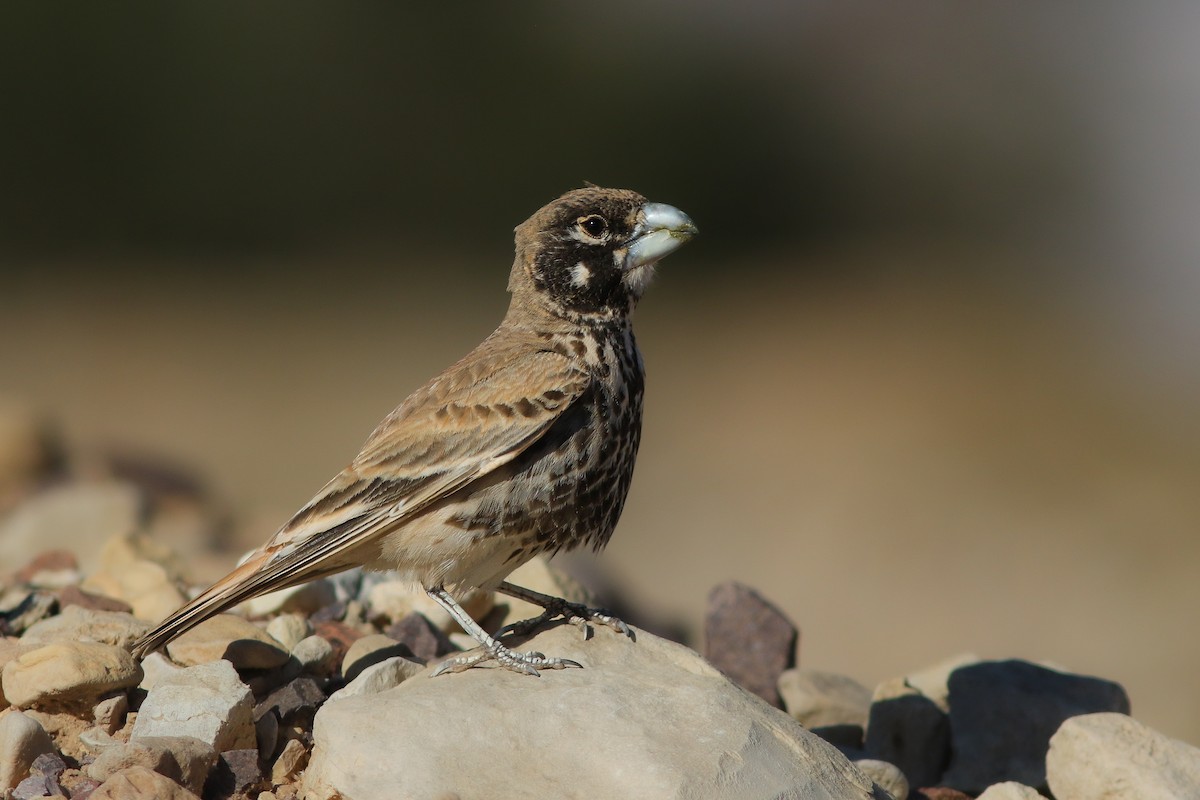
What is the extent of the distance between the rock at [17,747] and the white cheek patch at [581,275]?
271cm

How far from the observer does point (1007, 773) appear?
5742 mm

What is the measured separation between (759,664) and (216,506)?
6448mm

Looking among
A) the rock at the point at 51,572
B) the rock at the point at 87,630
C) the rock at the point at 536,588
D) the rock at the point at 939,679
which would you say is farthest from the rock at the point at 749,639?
the rock at the point at 51,572

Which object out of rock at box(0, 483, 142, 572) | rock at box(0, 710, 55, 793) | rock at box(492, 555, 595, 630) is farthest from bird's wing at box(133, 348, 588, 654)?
rock at box(0, 483, 142, 572)

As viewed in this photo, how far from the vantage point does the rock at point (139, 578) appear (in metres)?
5.97

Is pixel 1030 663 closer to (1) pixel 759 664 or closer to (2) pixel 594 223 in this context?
(1) pixel 759 664

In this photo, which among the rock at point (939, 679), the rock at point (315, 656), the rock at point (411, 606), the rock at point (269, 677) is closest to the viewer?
the rock at point (269, 677)

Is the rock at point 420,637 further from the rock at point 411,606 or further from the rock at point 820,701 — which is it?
the rock at point 820,701

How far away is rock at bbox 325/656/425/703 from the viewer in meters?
4.45

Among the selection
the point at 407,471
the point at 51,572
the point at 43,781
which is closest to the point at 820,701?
the point at 407,471

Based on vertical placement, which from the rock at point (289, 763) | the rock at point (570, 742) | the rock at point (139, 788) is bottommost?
the rock at point (289, 763)

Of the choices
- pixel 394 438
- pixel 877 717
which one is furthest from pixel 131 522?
pixel 877 717

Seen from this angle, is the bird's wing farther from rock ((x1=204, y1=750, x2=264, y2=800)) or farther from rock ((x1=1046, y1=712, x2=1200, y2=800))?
rock ((x1=1046, y1=712, x2=1200, y2=800))

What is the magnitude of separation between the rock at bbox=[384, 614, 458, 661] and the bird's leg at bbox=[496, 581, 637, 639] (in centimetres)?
63
